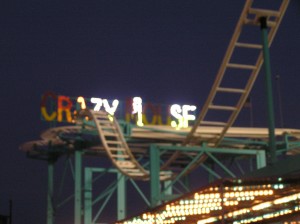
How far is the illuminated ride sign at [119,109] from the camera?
126 ft

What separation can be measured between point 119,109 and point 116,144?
6.20 metres

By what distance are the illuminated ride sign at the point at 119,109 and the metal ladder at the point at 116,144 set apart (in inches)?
128

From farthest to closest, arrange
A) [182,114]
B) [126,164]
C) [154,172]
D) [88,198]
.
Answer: [182,114], [88,198], [126,164], [154,172]

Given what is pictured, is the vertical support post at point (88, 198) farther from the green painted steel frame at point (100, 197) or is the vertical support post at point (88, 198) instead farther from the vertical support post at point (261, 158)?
the vertical support post at point (261, 158)

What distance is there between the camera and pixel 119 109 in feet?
132

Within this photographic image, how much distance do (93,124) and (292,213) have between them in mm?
16737

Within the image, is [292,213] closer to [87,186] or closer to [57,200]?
[87,186]

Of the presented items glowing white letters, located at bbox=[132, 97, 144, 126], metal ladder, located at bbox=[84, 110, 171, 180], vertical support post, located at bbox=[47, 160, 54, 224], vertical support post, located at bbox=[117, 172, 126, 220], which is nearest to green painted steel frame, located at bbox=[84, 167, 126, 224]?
vertical support post, located at bbox=[117, 172, 126, 220]

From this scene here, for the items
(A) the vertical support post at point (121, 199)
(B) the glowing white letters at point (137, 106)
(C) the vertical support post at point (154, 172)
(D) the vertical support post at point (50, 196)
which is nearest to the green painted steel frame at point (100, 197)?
(A) the vertical support post at point (121, 199)

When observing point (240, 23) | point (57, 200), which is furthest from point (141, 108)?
point (240, 23)

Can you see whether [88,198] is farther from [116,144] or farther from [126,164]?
[126,164]

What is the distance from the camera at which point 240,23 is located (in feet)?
78.3

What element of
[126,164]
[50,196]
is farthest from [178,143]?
[50,196]

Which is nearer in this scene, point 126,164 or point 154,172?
point 154,172
